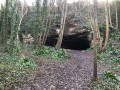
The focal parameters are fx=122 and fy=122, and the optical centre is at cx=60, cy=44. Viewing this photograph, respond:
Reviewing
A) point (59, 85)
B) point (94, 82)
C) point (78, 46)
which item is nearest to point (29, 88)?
point (59, 85)

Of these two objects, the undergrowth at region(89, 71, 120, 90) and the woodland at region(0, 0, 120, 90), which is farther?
the woodland at region(0, 0, 120, 90)

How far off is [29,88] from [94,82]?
119 inches

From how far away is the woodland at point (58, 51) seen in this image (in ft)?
19.1

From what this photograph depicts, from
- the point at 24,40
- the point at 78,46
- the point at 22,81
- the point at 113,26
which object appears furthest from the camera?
the point at 78,46

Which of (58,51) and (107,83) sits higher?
(58,51)

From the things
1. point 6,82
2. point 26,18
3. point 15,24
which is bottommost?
point 6,82

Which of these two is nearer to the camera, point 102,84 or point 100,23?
point 102,84

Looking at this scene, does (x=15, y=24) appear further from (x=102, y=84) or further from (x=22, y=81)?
(x=102, y=84)

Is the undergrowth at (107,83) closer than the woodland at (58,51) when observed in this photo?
Yes

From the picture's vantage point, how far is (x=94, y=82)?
5.88m

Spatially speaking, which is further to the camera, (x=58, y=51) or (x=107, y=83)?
(x=58, y=51)

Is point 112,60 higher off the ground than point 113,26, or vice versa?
point 113,26

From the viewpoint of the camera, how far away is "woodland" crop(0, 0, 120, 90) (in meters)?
5.82

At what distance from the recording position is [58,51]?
1350 centimetres
